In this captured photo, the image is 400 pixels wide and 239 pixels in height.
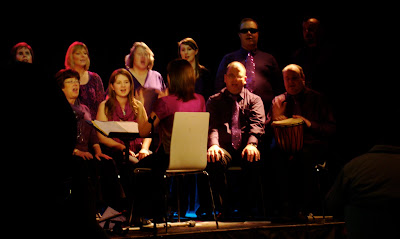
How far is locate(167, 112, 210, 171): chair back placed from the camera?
374 cm

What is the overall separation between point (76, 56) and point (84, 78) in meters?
0.27

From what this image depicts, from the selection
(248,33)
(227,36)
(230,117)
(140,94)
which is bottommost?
(230,117)

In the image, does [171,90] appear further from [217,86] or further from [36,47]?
[36,47]

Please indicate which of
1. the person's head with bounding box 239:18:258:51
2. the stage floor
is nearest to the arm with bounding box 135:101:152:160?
the stage floor

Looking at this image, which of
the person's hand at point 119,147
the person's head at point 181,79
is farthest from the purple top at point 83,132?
the person's head at point 181,79

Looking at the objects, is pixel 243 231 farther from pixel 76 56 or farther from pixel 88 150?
pixel 76 56

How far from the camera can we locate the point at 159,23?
6.79 m

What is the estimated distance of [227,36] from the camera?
23.1 ft

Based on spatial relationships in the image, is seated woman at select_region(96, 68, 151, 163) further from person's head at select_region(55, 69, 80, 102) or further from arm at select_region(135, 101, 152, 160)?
person's head at select_region(55, 69, 80, 102)

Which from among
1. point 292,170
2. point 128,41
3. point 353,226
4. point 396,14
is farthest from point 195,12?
point 353,226

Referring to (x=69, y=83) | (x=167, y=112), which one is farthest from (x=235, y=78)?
(x=69, y=83)

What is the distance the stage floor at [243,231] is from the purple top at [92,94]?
187 centimetres

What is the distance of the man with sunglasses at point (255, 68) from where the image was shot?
5539 mm

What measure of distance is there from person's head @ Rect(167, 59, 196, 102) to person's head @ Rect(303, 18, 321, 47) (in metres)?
2.13
